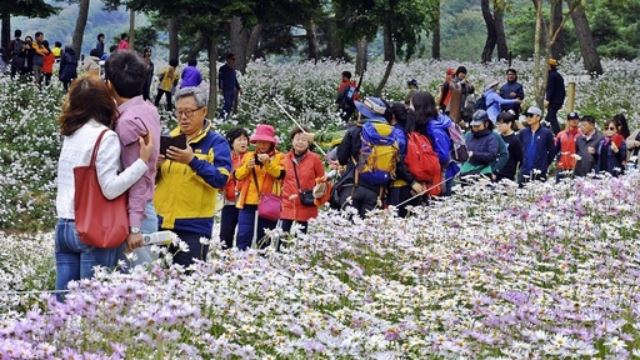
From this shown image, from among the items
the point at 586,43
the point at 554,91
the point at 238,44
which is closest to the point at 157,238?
the point at 554,91

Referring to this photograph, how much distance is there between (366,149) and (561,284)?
393cm

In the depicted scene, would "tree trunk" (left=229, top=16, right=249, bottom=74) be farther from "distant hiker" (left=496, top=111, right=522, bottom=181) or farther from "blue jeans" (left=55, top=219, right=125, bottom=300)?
"blue jeans" (left=55, top=219, right=125, bottom=300)

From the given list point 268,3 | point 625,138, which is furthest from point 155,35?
point 625,138

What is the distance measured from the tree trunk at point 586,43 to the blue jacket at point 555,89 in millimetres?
12270

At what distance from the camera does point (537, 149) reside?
15.0m

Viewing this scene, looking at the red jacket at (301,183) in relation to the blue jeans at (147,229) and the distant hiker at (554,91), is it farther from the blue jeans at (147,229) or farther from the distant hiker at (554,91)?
the distant hiker at (554,91)

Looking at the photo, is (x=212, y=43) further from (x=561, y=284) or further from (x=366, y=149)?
(x=561, y=284)

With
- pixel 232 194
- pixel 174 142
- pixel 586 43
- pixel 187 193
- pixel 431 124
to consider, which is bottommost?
pixel 232 194

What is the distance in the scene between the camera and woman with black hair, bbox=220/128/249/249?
39.1 ft

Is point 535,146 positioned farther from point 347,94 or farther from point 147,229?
point 347,94

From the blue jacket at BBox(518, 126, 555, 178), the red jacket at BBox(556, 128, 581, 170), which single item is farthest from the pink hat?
the red jacket at BBox(556, 128, 581, 170)

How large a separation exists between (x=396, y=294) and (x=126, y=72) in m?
2.01

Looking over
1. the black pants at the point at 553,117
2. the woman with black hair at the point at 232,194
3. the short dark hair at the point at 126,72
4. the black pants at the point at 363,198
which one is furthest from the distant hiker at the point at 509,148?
the black pants at the point at 553,117

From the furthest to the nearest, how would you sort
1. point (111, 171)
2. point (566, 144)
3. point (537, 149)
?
point (566, 144), point (537, 149), point (111, 171)
